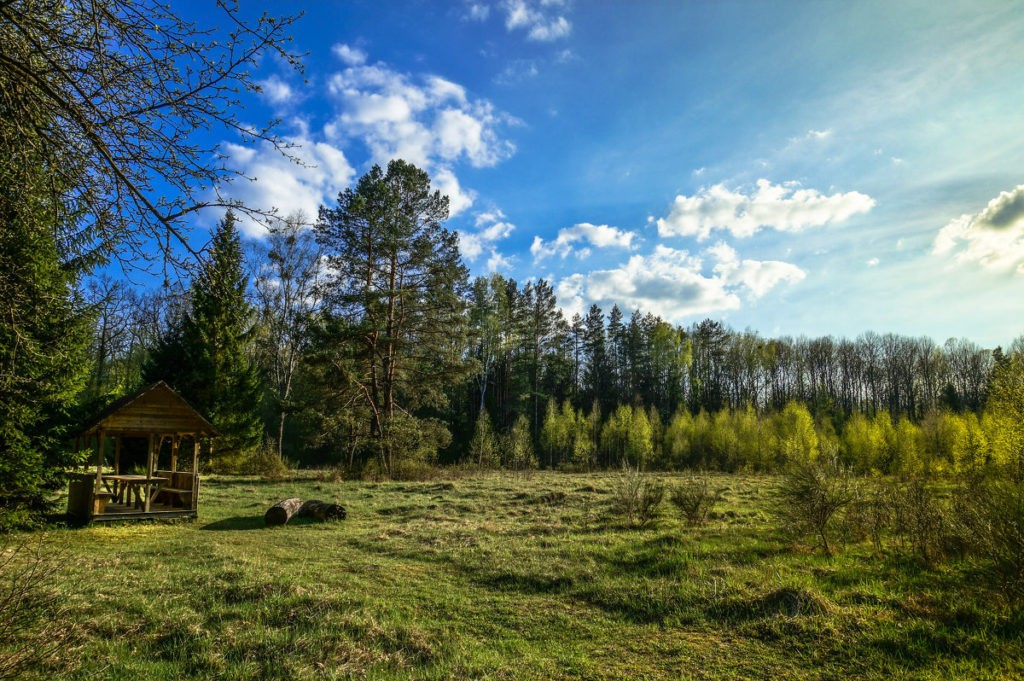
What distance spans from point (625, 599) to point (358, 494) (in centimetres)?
1284

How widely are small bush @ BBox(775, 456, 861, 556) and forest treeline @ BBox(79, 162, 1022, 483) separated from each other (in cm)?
242

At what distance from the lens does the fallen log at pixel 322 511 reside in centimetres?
1278

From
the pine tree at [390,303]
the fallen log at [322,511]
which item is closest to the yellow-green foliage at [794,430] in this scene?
the pine tree at [390,303]

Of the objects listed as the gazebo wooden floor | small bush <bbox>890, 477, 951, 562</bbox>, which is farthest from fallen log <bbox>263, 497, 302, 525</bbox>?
small bush <bbox>890, 477, 951, 562</bbox>

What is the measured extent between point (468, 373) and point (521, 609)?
19.2 metres

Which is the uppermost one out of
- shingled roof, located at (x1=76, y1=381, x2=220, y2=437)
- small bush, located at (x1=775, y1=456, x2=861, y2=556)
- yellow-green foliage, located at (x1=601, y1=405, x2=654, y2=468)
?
shingled roof, located at (x1=76, y1=381, x2=220, y2=437)

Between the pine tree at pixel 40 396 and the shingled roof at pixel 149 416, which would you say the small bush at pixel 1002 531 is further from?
the shingled roof at pixel 149 416

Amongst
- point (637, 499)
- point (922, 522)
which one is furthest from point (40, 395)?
point (922, 522)

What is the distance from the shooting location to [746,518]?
481 inches

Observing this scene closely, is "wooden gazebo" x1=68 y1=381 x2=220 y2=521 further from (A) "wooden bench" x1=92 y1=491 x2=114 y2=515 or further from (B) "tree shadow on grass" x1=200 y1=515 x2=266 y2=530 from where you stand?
(B) "tree shadow on grass" x1=200 y1=515 x2=266 y2=530

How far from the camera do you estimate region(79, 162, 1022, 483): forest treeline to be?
75.0 feet

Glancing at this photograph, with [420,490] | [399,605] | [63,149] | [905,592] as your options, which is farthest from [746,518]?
[63,149]

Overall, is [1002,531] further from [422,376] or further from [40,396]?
[422,376]

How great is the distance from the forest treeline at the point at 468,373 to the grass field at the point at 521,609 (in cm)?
342
